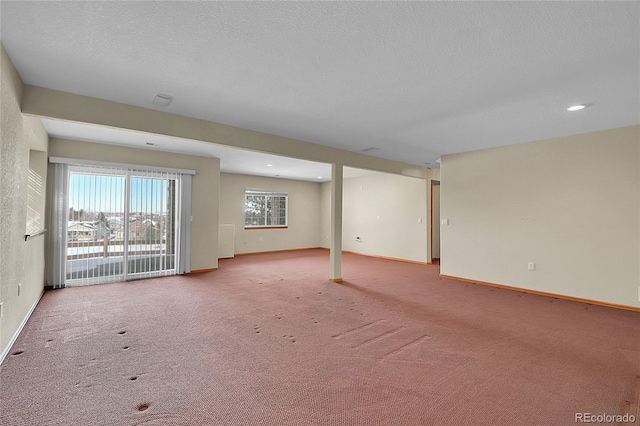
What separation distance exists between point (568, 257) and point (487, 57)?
12.6ft

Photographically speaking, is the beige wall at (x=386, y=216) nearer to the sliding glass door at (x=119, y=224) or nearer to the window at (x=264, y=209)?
the window at (x=264, y=209)

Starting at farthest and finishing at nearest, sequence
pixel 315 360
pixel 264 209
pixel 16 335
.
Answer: pixel 264 209 → pixel 16 335 → pixel 315 360

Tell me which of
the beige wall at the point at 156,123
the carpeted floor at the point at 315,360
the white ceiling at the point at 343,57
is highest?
the white ceiling at the point at 343,57

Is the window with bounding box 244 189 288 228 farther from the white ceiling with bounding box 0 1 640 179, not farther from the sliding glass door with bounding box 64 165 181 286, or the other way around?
the white ceiling with bounding box 0 1 640 179

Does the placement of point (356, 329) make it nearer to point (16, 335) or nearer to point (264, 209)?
point (16, 335)

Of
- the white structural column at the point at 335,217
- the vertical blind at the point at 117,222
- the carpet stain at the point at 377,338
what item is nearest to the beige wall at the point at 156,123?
the white structural column at the point at 335,217

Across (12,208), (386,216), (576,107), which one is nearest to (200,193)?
(12,208)

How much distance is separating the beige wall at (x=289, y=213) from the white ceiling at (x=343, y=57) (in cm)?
523

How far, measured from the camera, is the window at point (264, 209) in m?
9.34

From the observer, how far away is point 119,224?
17.5ft

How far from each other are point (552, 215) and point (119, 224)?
7.38m

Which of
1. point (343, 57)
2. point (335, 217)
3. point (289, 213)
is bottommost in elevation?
point (335, 217)

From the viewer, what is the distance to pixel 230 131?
13.4 feet

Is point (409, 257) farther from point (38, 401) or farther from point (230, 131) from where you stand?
point (38, 401)
